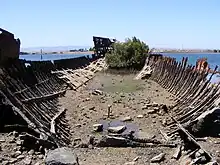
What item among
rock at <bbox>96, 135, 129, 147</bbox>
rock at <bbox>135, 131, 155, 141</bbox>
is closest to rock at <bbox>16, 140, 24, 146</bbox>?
rock at <bbox>96, 135, 129, 147</bbox>

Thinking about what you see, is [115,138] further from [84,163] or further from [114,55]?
[114,55]

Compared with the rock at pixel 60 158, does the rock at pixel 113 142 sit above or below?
below

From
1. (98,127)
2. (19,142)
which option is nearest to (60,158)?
(19,142)

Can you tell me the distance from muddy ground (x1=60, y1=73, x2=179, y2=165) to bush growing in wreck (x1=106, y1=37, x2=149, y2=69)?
10.3 metres

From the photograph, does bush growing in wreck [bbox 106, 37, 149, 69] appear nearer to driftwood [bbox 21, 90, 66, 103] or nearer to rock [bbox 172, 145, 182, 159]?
driftwood [bbox 21, 90, 66, 103]

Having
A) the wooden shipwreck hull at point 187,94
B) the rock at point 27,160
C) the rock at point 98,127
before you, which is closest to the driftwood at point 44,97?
the rock at point 98,127

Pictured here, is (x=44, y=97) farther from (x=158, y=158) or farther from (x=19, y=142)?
(x=158, y=158)

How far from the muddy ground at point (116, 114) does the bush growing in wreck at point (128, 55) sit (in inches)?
407

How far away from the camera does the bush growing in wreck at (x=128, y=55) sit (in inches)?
1694

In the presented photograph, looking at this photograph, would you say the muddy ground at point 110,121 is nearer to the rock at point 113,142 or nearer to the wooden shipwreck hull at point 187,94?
the rock at point 113,142

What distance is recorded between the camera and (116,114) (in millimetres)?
19328

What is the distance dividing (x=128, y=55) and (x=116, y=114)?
82.9 feet

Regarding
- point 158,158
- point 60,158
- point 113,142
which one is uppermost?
point 60,158

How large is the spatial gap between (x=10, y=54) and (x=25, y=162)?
12.4 m
